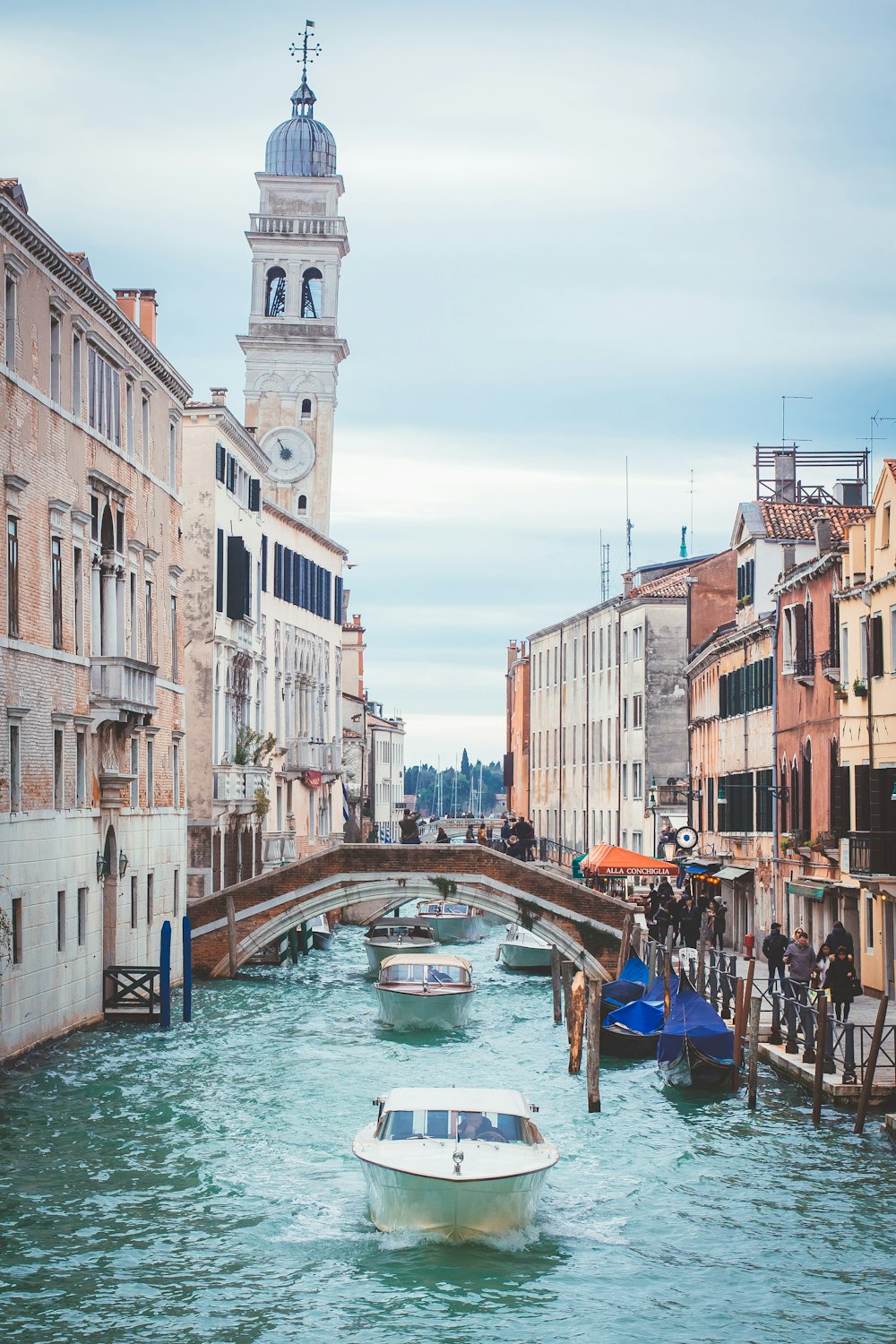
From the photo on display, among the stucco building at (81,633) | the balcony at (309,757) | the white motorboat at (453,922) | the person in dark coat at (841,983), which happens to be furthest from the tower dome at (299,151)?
the person in dark coat at (841,983)

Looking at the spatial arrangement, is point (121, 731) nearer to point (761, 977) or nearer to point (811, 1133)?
point (761, 977)

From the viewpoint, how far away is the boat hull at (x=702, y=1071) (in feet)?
76.1

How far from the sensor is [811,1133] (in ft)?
65.7

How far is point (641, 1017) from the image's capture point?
90.1 ft

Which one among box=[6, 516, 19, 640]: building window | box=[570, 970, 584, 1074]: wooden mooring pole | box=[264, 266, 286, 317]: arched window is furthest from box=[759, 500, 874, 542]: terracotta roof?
box=[264, 266, 286, 317]: arched window

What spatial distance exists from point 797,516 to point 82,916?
17113 mm

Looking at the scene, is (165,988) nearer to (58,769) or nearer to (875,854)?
(58,769)

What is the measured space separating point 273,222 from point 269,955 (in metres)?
29.3

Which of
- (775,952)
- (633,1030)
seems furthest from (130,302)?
(775,952)

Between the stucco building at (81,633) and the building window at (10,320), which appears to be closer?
the building window at (10,320)

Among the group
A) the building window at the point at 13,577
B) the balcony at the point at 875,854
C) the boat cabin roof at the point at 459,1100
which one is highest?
the building window at the point at 13,577

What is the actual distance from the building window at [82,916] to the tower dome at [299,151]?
38.5m

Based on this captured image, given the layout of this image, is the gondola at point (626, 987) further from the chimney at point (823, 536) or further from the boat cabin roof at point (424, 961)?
the chimney at point (823, 536)

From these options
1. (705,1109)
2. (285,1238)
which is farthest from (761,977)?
(285,1238)
